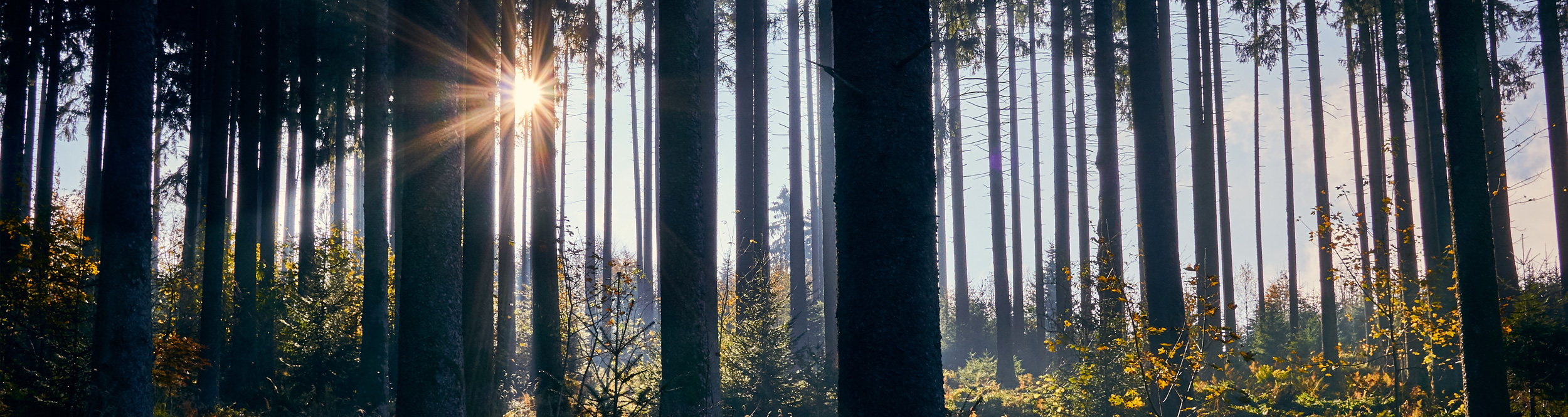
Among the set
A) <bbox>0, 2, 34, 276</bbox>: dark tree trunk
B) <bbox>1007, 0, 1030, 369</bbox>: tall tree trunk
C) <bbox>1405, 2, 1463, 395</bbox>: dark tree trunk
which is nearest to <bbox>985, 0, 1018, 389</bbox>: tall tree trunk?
<bbox>1007, 0, 1030, 369</bbox>: tall tree trunk

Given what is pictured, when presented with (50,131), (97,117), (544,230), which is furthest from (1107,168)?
(50,131)

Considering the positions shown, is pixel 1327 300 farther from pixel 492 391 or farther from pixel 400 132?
pixel 400 132

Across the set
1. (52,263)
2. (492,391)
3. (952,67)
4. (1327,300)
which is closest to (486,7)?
(492,391)

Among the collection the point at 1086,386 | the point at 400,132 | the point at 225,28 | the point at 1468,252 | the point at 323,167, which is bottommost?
the point at 1086,386

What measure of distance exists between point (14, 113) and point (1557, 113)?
103 ft

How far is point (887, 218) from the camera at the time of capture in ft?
13.1

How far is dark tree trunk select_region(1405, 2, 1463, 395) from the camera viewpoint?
36.0 ft

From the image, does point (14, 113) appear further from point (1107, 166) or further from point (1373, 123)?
point (1373, 123)

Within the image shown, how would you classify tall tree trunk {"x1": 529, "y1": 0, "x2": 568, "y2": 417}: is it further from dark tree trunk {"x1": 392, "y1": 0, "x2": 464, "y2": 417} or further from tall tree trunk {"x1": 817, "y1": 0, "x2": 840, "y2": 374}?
tall tree trunk {"x1": 817, "y1": 0, "x2": 840, "y2": 374}

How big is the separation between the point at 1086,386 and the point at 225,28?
15.4 metres

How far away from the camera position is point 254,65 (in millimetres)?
13477

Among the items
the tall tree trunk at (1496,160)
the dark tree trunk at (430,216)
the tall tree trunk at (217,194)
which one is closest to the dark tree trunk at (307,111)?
the tall tree trunk at (217,194)

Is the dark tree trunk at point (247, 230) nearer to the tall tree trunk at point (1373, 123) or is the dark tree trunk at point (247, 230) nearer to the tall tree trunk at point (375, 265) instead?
the tall tree trunk at point (375, 265)

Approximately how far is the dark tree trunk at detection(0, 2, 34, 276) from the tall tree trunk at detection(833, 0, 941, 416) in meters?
15.7
